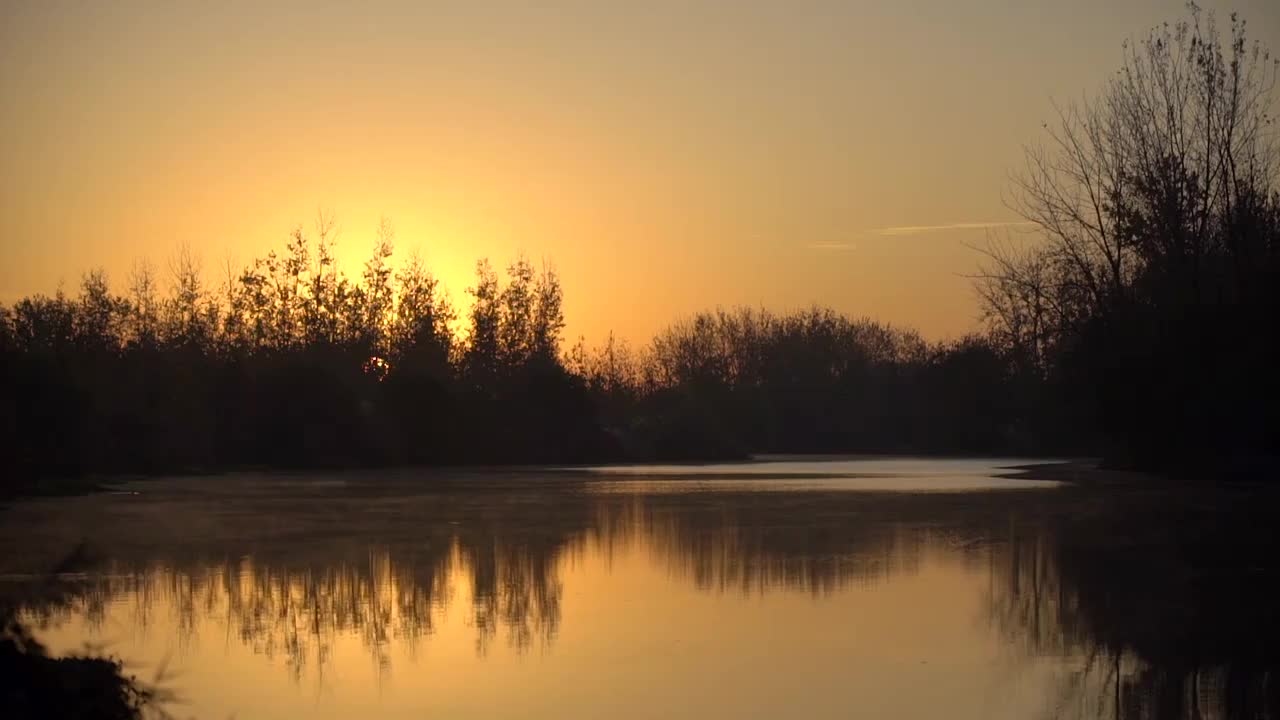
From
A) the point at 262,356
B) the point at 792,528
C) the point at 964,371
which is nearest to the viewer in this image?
the point at 792,528

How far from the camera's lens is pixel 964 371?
82125 mm

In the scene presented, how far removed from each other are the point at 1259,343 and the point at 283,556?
2406 cm

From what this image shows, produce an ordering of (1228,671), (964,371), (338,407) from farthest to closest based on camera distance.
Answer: (964,371), (338,407), (1228,671)

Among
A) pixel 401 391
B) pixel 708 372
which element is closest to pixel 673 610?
pixel 401 391

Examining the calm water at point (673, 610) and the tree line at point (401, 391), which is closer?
the calm water at point (673, 610)

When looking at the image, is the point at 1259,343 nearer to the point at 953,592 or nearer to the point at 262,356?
the point at 953,592

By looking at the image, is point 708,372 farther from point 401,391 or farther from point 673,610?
point 673,610

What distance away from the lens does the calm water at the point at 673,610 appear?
8727 millimetres

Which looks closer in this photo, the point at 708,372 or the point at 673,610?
the point at 673,610

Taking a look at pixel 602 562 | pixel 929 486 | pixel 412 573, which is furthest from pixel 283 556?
pixel 929 486

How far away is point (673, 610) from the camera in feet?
41.0

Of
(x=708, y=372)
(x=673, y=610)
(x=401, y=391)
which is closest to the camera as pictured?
(x=673, y=610)

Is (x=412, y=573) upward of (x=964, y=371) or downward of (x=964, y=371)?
downward

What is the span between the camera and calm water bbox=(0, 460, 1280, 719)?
28.6ft
